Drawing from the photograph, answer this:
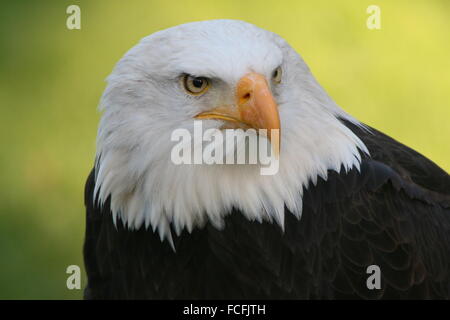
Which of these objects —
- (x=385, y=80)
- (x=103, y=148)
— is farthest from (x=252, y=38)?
(x=385, y=80)

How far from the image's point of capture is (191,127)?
10.8 feet

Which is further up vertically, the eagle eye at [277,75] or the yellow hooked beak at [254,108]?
the eagle eye at [277,75]

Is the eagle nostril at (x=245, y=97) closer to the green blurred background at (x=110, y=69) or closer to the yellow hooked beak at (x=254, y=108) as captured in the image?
the yellow hooked beak at (x=254, y=108)

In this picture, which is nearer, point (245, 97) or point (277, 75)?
point (245, 97)

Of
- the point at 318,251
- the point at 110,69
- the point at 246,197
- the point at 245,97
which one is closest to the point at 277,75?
the point at 245,97

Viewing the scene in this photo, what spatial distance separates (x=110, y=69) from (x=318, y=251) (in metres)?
3.87

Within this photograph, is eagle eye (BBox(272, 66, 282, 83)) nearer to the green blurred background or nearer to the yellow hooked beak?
the yellow hooked beak

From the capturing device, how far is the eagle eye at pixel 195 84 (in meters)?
3.25

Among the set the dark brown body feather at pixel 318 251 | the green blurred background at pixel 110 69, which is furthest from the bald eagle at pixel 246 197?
Answer: the green blurred background at pixel 110 69

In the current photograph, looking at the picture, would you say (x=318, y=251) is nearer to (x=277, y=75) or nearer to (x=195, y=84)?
(x=277, y=75)

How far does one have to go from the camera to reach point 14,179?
6.31 meters

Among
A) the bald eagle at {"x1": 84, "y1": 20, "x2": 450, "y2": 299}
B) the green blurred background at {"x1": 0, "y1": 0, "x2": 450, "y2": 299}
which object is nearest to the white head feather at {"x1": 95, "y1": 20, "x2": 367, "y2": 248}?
the bald eagle at {"x1": 84, "y1": 20, "x2": 450, "y2": 299}

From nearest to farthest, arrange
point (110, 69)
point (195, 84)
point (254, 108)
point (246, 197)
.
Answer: point (254, 108) < point (195, 84) < point (246, 197) < point (110, 69)

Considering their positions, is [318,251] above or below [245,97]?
below
